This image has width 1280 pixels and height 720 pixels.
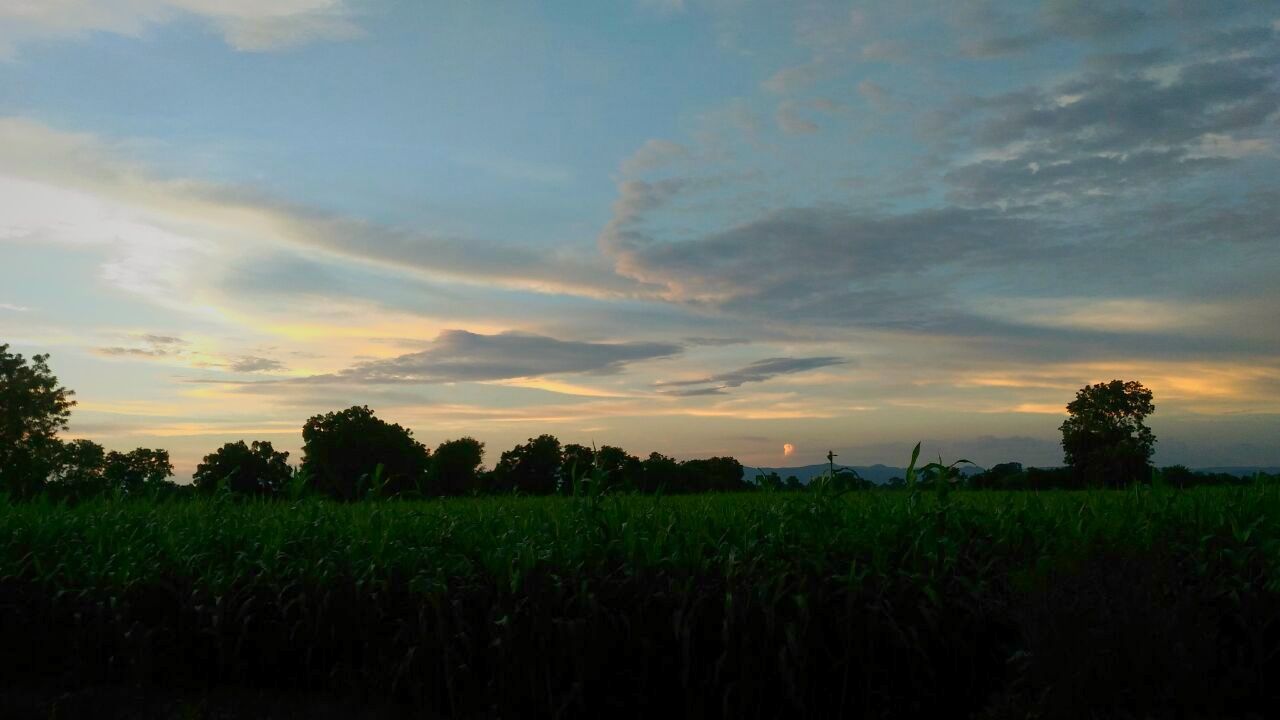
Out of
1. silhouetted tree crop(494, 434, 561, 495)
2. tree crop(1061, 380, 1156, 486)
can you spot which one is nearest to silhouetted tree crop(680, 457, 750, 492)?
silhouetted tree crop(494, 434, 561, 495)

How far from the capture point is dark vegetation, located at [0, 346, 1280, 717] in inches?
157

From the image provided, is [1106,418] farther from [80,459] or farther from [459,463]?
[80,459]

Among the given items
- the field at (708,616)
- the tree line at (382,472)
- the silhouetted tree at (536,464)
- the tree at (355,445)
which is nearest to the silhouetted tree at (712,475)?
the tree line at (382,472)

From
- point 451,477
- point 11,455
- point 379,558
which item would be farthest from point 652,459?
point 11,455

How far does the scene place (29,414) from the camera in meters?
34.9

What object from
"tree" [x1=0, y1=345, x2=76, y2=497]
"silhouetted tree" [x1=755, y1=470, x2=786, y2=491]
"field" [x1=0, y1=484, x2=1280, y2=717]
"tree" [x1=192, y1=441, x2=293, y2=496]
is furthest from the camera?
"tree" [x1=0, y1=345, x2=76, y2=497]

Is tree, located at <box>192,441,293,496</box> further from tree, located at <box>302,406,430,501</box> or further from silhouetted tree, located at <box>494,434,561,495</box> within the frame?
silhouetted tree, located at <box>494,434,561,495</box>

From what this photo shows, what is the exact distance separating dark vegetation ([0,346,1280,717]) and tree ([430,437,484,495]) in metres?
6.47

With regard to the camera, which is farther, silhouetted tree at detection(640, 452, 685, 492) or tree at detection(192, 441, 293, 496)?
silhouetted tree at detection(640, 452, 685, 492)

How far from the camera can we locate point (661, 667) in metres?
4.44

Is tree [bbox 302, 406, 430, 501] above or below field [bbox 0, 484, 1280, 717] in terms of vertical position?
above

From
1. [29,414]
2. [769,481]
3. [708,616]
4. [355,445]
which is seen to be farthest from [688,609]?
[29,414]

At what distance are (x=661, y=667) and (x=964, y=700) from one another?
4.91 feet

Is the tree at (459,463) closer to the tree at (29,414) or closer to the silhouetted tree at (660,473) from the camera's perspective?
the silhouetted tree at (660,473)
